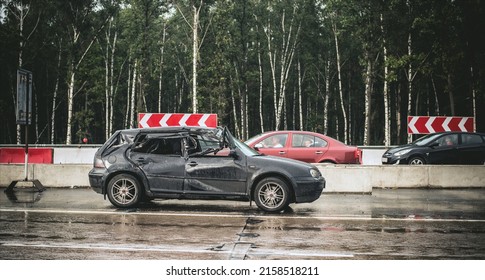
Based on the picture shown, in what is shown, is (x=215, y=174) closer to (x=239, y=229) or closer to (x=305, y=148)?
(x=239, y=229)

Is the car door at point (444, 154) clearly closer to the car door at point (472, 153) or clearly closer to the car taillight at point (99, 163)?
the car door at point (472, 153)

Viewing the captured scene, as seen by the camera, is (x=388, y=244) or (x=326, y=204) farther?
(x=326, y=204)

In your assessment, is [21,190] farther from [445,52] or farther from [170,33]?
[170,33]

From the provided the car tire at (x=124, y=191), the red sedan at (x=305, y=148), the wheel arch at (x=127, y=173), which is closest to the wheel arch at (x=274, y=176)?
the wheel arch at (x=127, y=173)

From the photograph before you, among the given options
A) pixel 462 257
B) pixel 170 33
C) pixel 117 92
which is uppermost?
pixel 170 33

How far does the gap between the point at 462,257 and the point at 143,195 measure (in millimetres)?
6501

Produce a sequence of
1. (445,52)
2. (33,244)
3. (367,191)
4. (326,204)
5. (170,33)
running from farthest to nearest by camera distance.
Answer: (170,33) → (445,52) → (367,191) → (326,204) → (33,244)

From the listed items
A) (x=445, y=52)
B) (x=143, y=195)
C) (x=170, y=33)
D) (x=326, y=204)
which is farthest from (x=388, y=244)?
(x=170, y=33)

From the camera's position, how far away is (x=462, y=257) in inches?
A: 269

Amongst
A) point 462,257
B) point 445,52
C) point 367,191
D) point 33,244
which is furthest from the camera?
point 445,52

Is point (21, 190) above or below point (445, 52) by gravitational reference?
below

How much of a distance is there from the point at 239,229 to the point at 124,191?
343 centimetres

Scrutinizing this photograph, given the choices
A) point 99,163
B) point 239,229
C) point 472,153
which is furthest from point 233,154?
point 472,153

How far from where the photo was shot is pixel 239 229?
28.9 feet
